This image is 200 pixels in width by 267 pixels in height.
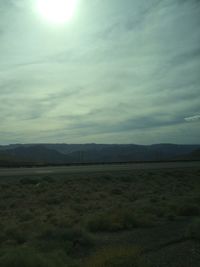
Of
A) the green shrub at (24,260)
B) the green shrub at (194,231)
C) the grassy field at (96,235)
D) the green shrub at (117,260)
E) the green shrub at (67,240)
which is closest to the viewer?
the green shrub at (117,260)

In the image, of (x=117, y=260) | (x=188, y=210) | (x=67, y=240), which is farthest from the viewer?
(x=188, y=210)

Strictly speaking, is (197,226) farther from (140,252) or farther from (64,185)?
(64,185)

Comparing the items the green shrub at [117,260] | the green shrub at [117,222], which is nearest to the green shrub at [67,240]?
the green shrub at [117,222]

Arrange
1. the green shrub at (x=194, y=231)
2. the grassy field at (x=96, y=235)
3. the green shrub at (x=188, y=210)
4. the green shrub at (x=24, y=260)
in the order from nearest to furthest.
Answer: the green shrub at (x=24, y=260), the grassy field at (x=96, y=235), the green shrub at (x=194, y=231), the green shrub at (x=188, y=210)

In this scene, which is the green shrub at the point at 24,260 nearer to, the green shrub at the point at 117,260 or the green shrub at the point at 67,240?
the green shrub at the point at 117,260

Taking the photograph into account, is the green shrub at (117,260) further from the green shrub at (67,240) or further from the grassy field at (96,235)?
the green shrub at (67,240)

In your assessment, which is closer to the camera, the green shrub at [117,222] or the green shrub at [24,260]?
the green shrub at [24,260]

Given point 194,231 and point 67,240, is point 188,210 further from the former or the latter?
point 67,240

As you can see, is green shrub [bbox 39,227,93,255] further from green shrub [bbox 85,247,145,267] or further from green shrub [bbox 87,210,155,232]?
green shrub [bbox 85,247,145,267]

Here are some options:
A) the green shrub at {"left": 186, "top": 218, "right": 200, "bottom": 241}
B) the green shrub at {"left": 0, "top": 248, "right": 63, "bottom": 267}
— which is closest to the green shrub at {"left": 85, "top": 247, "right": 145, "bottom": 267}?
the green shrub at {"left": 0, "top": 248, "right": 63, "bottom": 267}

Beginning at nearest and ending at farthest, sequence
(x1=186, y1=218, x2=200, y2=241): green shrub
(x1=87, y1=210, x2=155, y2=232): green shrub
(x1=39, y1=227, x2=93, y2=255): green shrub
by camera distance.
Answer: (x1=39, y1=227, x2=93, y2=255): green shrub → (x1=186, y1=218, x2=200, y2=241): green shrub → (x1=87, y1=210, x2=155, y2=232): green shrub

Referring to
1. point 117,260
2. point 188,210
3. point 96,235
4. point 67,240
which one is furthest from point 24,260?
point 188,210

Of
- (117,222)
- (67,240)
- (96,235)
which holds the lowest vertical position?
(96,235)

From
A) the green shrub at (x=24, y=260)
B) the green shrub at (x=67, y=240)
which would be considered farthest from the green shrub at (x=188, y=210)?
the green shrub at (x=24, y=260)
